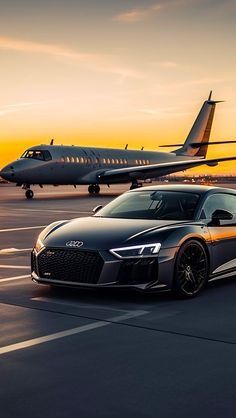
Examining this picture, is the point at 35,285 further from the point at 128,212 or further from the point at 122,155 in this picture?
the point at 122,155

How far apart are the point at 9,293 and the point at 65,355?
9.73 ft

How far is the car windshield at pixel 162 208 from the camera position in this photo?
29.9 ft

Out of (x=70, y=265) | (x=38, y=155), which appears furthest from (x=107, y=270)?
(x=38, y=155)

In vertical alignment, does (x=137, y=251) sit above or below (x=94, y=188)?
above

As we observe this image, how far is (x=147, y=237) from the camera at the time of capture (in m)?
7.95

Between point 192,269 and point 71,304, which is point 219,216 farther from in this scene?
point 71,304

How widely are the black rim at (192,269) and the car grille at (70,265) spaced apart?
3.41 ft

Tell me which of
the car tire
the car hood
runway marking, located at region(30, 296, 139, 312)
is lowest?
runway marking, located at region(30, 296, 139, 312)

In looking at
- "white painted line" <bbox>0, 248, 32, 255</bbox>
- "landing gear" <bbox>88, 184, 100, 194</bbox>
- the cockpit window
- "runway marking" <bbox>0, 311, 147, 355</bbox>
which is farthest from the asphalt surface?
"landing gear" <bbox>88, 184, 100, 194</bbox>

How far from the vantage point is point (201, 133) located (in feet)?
178

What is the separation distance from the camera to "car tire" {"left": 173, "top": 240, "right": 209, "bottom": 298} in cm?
801

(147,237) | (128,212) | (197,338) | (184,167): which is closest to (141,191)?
(128,212)

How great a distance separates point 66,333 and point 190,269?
247 centimetres

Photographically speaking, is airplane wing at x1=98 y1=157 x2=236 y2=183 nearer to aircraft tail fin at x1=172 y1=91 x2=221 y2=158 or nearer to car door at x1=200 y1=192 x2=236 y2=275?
aircraft tail fin at x1=172 y1=91 x2=221 y2=158
